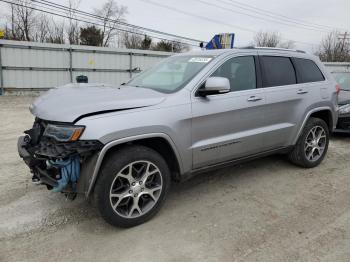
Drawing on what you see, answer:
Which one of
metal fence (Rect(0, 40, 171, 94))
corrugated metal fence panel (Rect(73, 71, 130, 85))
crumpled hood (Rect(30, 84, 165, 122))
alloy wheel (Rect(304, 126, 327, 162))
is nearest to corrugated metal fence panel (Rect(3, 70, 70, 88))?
metal fence (Rect(0, 40, 171, 94))

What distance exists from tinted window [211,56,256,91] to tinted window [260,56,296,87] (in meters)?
0.22

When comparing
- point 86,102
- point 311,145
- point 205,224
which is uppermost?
point 86,102

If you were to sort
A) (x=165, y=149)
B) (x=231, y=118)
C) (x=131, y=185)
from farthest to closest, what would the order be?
(x=231, y=118) < (x=165, y=149) < (x=131, y=185)

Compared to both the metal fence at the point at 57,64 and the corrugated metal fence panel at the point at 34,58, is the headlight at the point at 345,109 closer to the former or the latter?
the metal fence at the point at 57,64

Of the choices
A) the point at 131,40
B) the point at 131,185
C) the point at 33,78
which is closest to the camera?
the point at 131,185

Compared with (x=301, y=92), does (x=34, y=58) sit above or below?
above

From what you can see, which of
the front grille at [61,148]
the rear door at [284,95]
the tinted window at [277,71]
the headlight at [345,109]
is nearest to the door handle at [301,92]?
the rear door at [284,95]

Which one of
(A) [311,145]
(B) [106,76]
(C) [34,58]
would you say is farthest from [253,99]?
(B) [106,76]

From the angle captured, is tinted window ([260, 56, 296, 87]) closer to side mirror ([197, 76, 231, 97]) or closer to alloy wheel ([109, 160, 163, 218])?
side mirror ([197, 76, 231, 97])

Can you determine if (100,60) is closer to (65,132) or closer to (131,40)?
(65,132)

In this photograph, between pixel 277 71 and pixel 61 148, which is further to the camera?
pixel 277 71

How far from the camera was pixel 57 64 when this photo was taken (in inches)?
552

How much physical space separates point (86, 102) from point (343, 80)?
7386 millimetres

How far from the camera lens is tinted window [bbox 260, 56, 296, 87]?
412 cm
